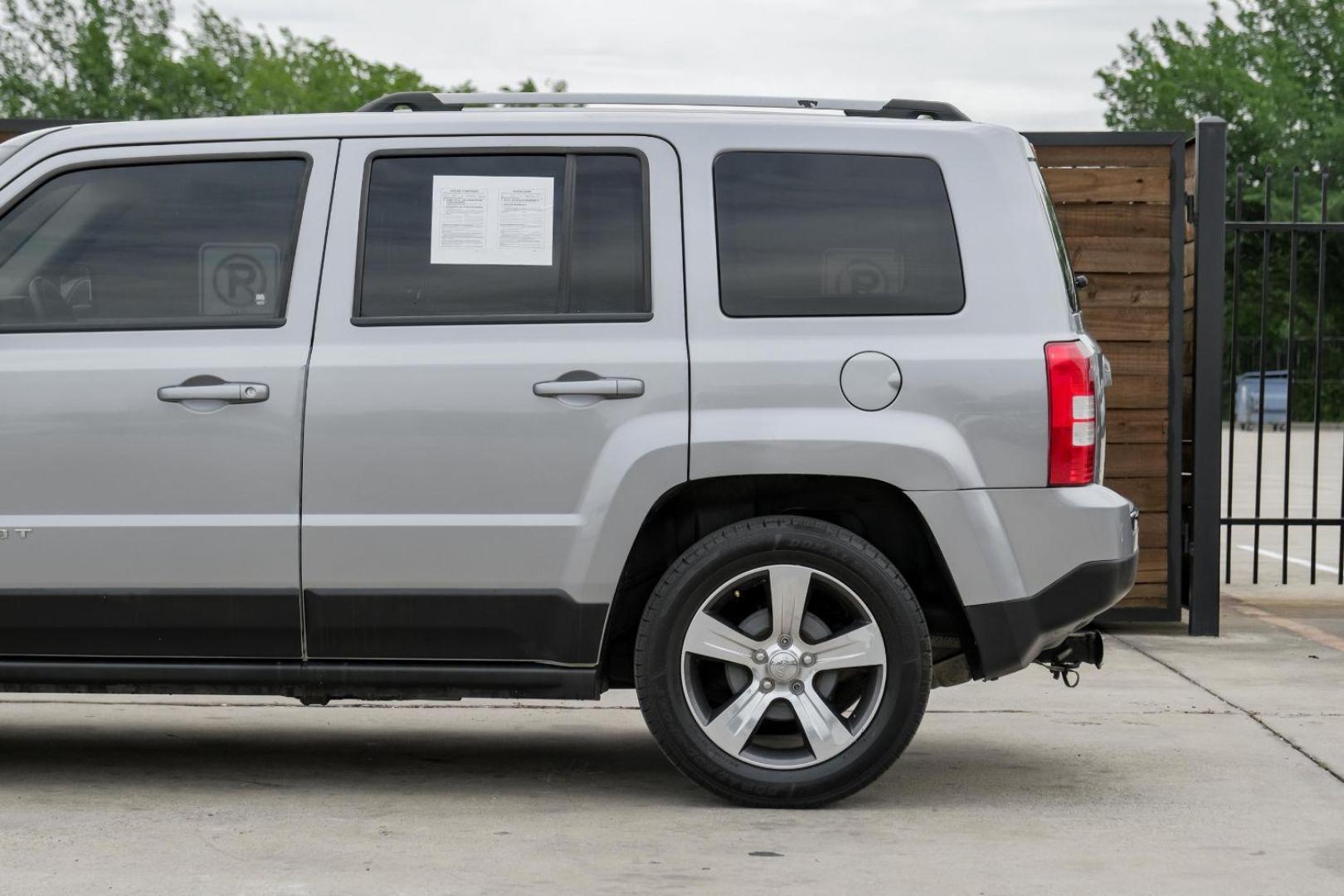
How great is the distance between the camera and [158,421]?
201 inches

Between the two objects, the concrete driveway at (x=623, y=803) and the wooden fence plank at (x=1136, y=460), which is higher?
the wooden fence plank at (x=1136, y=460)

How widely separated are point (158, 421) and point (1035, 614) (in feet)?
8.18

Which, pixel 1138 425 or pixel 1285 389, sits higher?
pixel 1138 425

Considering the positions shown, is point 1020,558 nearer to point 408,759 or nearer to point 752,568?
point 752,568

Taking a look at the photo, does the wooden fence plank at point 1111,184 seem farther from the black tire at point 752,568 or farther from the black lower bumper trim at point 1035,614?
the black tire at point 752,568

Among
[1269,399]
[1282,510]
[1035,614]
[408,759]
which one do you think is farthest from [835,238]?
[1269,399]

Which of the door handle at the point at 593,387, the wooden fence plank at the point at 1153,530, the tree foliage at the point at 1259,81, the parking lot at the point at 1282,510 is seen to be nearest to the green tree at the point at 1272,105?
the tree foliage at the point at 1259,81

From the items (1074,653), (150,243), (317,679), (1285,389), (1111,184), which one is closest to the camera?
(317,679)

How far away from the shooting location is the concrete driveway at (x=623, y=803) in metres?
4.43

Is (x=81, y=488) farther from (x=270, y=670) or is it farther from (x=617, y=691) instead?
(x=617, y=691)

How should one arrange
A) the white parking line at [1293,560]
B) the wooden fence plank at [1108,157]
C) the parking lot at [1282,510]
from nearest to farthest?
the wooden fence plank at [1108,157]
the parking lot at [1282,510]
the white parking line at [1293,560]

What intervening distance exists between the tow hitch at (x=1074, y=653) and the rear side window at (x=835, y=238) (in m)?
1.06

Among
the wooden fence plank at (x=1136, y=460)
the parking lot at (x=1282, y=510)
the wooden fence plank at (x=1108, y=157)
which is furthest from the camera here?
the parking lot at (x=1282, y=510)

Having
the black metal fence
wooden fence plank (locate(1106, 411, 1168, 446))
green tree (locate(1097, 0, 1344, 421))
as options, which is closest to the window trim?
wooden fence plank (locate(1106, 411, 1168, 446))
